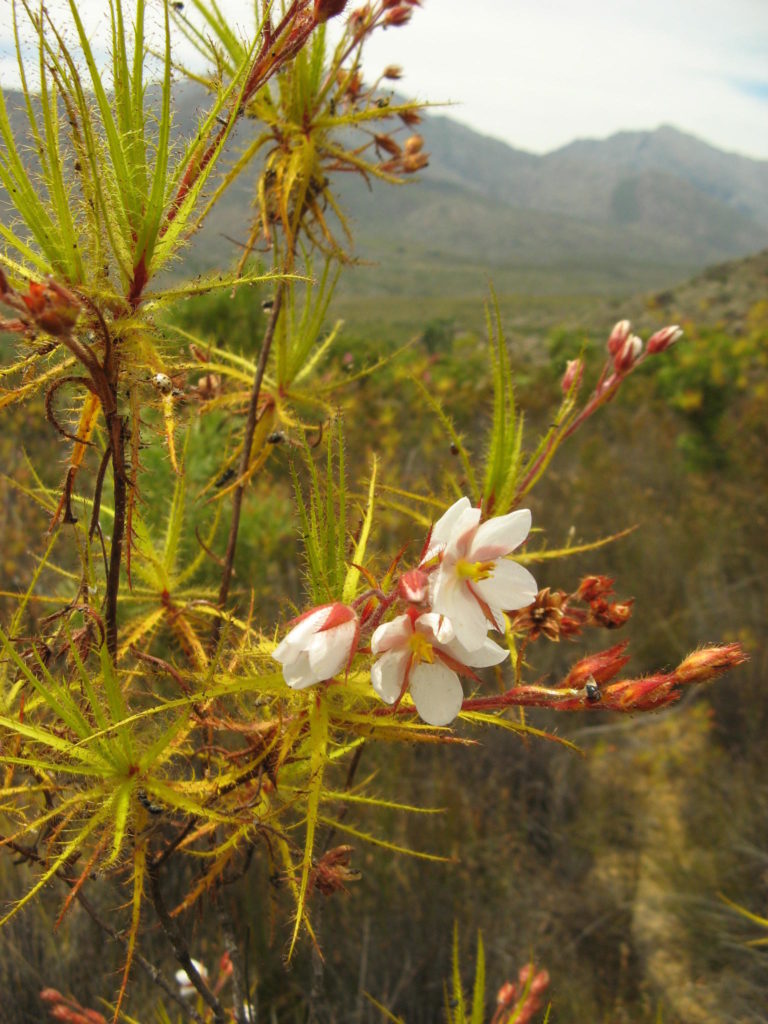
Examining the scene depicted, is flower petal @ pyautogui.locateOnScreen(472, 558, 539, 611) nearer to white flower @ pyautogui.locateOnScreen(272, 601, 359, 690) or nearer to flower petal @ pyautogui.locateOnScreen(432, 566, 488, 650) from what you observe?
flower petal @ pyautogui.locateOnScreen(432, 566, 488, 650)

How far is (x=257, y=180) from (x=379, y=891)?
9.09 feet

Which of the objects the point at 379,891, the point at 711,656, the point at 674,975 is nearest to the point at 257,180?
the point at 711,656

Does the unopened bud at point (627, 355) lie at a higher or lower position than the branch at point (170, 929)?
higher

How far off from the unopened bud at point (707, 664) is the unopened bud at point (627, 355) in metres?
0.62

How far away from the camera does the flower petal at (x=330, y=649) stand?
0.70 m

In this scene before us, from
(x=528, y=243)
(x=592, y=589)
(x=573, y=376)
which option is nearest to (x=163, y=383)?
(x=592, y=589)

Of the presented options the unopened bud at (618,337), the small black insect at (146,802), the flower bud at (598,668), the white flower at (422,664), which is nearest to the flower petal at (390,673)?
the white flower at (422,664)

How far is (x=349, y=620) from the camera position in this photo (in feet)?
2.37

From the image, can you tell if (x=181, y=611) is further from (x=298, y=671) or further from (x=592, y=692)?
(x=592, y=692)

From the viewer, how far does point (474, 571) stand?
725 mm

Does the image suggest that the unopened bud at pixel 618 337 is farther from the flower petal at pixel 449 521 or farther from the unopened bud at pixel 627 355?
the flower petal at pixel 449 521

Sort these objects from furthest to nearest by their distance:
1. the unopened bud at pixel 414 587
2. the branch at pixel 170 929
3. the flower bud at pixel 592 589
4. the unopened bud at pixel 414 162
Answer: the unopened bud at pixel 414 162 < the flower bud at pixel 592 589 < the branch at pixel 170 929 < the unopened bud at pixel 414 587

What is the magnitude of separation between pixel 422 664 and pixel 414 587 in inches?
3.5

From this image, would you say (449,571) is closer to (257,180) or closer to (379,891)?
(257,180)
